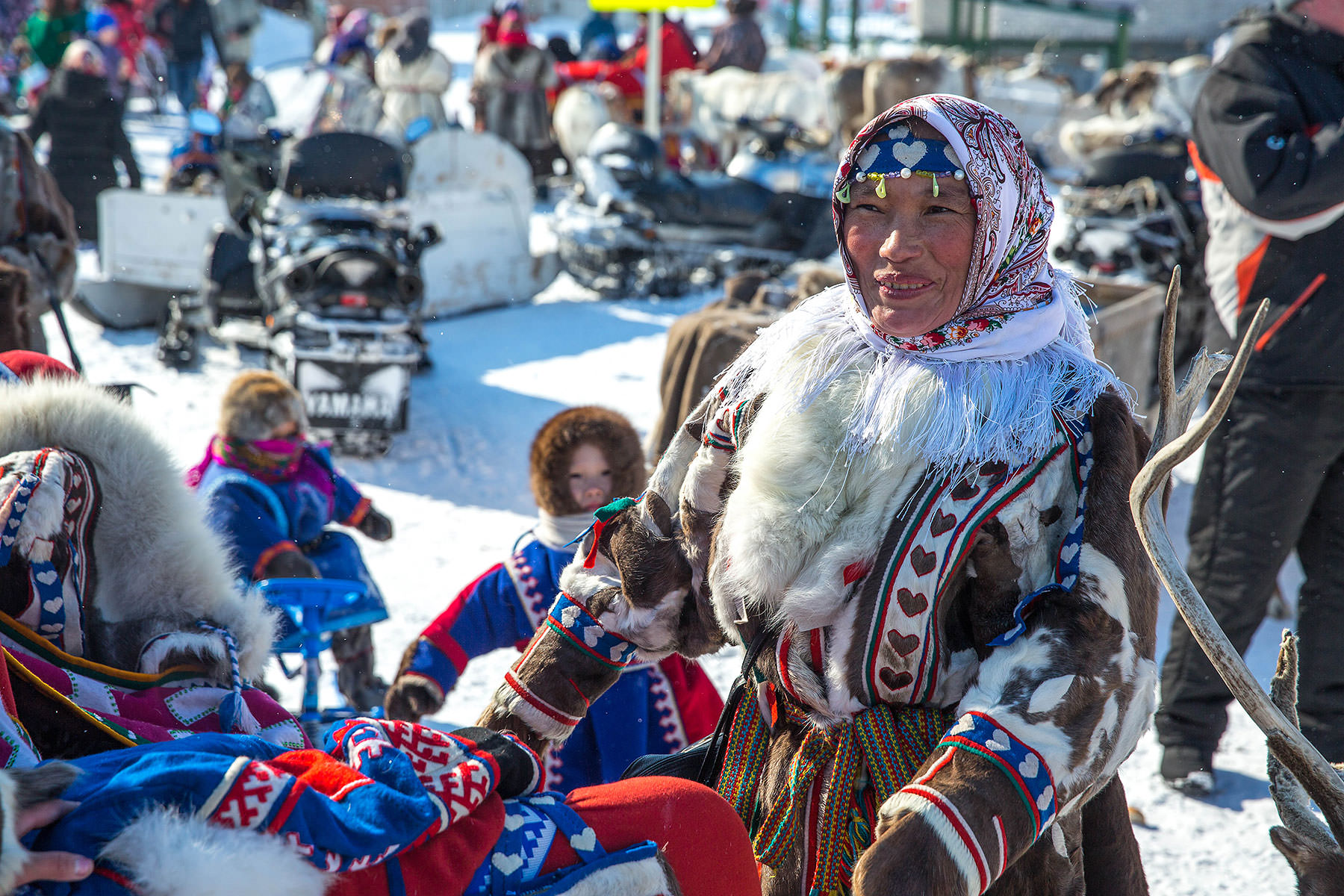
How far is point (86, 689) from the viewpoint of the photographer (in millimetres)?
1455

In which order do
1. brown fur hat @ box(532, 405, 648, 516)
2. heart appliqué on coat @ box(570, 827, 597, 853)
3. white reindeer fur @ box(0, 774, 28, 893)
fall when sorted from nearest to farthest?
white reindeer fur @ box(0, 774, 28, 893) → heart appliqué on coat @ box(570, 827, 597, 853) → brown fur hat @ box(532, 405, 648, 516)

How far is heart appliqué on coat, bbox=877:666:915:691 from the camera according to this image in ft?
4.80

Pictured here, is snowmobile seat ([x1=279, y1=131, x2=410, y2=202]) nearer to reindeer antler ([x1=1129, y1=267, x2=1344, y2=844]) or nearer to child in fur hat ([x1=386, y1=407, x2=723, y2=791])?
child in fur hat ([x1=386, y1=407, x2=723, y2=791])

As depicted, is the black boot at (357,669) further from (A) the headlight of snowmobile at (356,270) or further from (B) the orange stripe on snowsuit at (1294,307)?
(A) the headlight of snowmobile at (356,270)

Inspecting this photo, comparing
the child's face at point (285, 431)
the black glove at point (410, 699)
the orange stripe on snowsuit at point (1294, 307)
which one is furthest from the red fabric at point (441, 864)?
the orange stripe on snowsuit at point (1294, 307)

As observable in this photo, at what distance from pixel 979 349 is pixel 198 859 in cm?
108

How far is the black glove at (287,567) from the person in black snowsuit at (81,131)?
7.70 meters

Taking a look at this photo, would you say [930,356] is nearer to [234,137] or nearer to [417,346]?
[417,346]

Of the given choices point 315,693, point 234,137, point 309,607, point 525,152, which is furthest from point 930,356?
A: point 525,152

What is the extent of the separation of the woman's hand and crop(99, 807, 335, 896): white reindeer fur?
0.08ft

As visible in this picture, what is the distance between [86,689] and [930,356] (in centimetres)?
118

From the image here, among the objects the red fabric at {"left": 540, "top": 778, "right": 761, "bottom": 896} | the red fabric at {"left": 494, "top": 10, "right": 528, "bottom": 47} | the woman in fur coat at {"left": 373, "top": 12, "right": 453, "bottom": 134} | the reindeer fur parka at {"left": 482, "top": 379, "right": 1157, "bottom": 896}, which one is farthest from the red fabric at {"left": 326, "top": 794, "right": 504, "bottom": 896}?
the red fabric at {"left": 494, "top": 10, "right": 528, "bottom": 47}

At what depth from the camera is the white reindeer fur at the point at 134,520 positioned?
64.7 inches

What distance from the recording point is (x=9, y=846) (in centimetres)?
94
